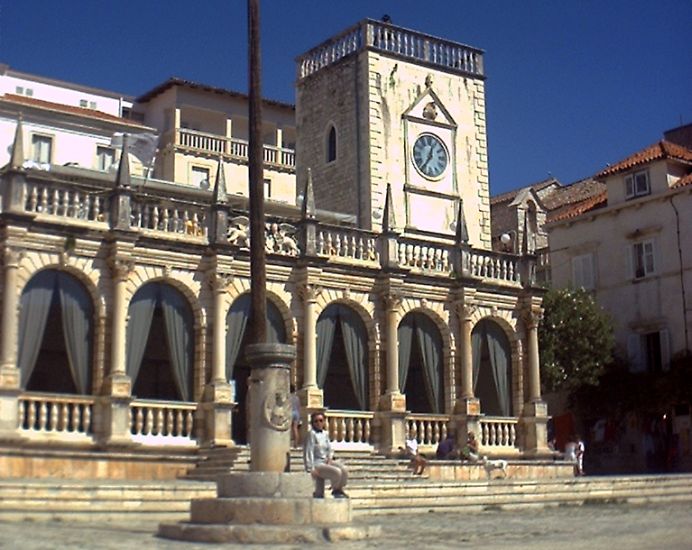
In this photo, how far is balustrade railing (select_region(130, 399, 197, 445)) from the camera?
26812mm

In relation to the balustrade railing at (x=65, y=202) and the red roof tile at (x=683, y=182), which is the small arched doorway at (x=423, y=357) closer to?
the balustrade railing at (x=65, y=202)

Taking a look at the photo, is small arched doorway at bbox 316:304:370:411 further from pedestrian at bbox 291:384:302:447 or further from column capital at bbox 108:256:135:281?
column capital at bbox 108:256:135:281

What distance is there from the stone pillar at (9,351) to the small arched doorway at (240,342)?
5.65 m

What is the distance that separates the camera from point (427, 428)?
32.2 meters

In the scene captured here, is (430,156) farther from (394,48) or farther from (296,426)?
(296,426)

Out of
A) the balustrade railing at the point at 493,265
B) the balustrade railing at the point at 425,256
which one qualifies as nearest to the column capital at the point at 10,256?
the balustrade railing at the point at 425,256

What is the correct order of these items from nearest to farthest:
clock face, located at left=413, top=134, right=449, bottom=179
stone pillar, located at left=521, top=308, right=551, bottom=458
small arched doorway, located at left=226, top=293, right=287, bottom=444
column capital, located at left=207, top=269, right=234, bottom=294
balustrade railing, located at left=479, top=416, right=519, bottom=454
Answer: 1. column capital, located at left=207, top=269, right=234, bottom=294
2. small arched doorway, located at left=226, top=293, right=287, bottom=444
3. balustrade railing, located at left=479, top=416, right=519, bottom=454
4. stone pillar, located at left=521, top=308, right=551, bottom=458
5. clock face, located at left=413, top=134, right=449, bottom=179

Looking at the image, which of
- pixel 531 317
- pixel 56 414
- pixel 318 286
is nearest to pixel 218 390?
pixel 56 414

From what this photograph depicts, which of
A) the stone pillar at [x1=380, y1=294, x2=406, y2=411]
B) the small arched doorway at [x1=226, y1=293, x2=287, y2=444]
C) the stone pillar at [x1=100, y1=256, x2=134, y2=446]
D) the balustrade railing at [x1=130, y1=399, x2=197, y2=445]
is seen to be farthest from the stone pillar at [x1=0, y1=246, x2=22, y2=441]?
the stone pillar at [x1=380, y1=294, x2=406, y2=411]

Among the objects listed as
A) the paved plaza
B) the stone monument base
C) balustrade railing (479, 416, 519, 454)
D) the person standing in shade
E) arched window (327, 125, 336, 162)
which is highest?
arched window (327, 125, 336, 162)

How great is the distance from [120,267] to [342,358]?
798 centimetres

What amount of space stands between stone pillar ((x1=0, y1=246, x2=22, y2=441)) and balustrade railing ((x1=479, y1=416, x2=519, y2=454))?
46.0 ft

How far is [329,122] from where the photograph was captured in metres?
40.5

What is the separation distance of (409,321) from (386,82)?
10297 millimetres
